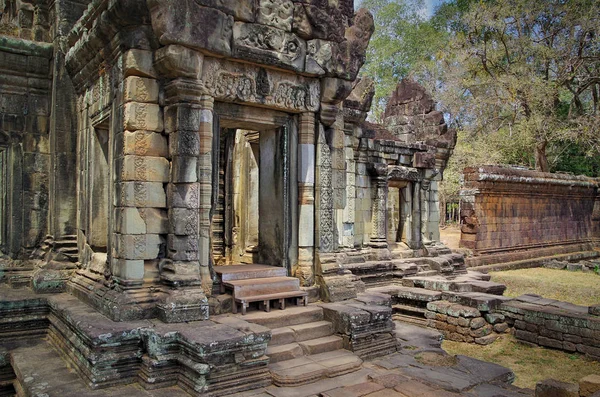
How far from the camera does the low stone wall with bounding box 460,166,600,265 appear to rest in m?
17.5

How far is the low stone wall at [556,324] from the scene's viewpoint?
854 centimetres

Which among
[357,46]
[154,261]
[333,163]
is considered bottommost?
[154,261]

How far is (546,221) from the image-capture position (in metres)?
21.1

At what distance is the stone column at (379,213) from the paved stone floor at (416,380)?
18.9 ft

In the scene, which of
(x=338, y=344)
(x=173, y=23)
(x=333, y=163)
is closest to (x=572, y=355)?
(x=338, y=344)

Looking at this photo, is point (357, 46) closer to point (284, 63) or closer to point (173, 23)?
point (284, 63)

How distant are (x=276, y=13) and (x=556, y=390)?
5423mm

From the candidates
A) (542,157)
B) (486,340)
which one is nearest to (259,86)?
(486,340)

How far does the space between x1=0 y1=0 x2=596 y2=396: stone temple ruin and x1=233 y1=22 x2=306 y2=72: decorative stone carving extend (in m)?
0.02

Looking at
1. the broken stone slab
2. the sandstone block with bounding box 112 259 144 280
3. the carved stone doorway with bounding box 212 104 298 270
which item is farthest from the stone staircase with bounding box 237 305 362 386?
the broken stone slab

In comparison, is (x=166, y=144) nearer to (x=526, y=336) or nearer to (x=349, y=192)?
(x=349, y=192)

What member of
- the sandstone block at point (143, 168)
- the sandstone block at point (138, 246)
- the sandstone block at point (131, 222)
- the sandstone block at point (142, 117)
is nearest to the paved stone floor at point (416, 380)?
the sandstone block at point (138, 246)

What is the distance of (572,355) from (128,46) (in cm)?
850

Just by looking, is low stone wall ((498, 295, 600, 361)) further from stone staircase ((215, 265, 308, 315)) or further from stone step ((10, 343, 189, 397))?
stone step ((10, 343, 189, 397))
